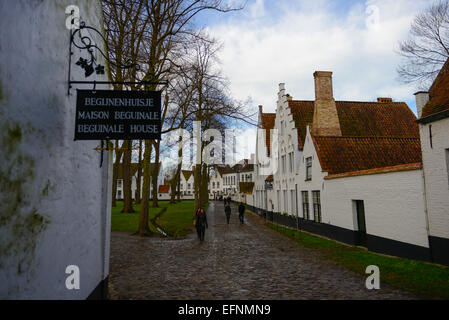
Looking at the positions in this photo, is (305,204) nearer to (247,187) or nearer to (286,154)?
(286,154)

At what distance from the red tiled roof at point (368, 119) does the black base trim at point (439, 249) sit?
42.0 ft

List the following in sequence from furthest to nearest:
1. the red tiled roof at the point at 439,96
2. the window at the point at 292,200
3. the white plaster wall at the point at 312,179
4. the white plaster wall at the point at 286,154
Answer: the window at the point at 292,200, the white plaster wall at the point at 286,154, the white plaster wall at the point at 312,179, the red tiled roof at the point at 439,96

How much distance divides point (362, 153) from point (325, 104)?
17.0ft

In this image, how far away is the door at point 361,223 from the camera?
1260 centimetres

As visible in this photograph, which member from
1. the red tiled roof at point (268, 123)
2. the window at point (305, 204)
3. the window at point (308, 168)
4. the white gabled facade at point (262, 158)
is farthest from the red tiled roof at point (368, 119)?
the red tiled roof at point (268, 123)

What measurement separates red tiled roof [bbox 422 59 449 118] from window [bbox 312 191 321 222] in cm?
819

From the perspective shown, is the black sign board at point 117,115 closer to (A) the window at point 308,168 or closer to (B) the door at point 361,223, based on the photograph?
(B) the door at point 361,223

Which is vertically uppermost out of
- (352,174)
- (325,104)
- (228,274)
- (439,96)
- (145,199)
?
(325,104)

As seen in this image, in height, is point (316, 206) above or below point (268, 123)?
below

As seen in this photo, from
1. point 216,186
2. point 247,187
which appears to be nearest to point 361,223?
point 247,187

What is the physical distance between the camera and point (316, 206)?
55.5 feet

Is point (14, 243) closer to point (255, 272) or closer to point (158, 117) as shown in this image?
point (158, 117)

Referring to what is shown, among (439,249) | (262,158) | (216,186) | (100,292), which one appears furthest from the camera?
(216,186)
